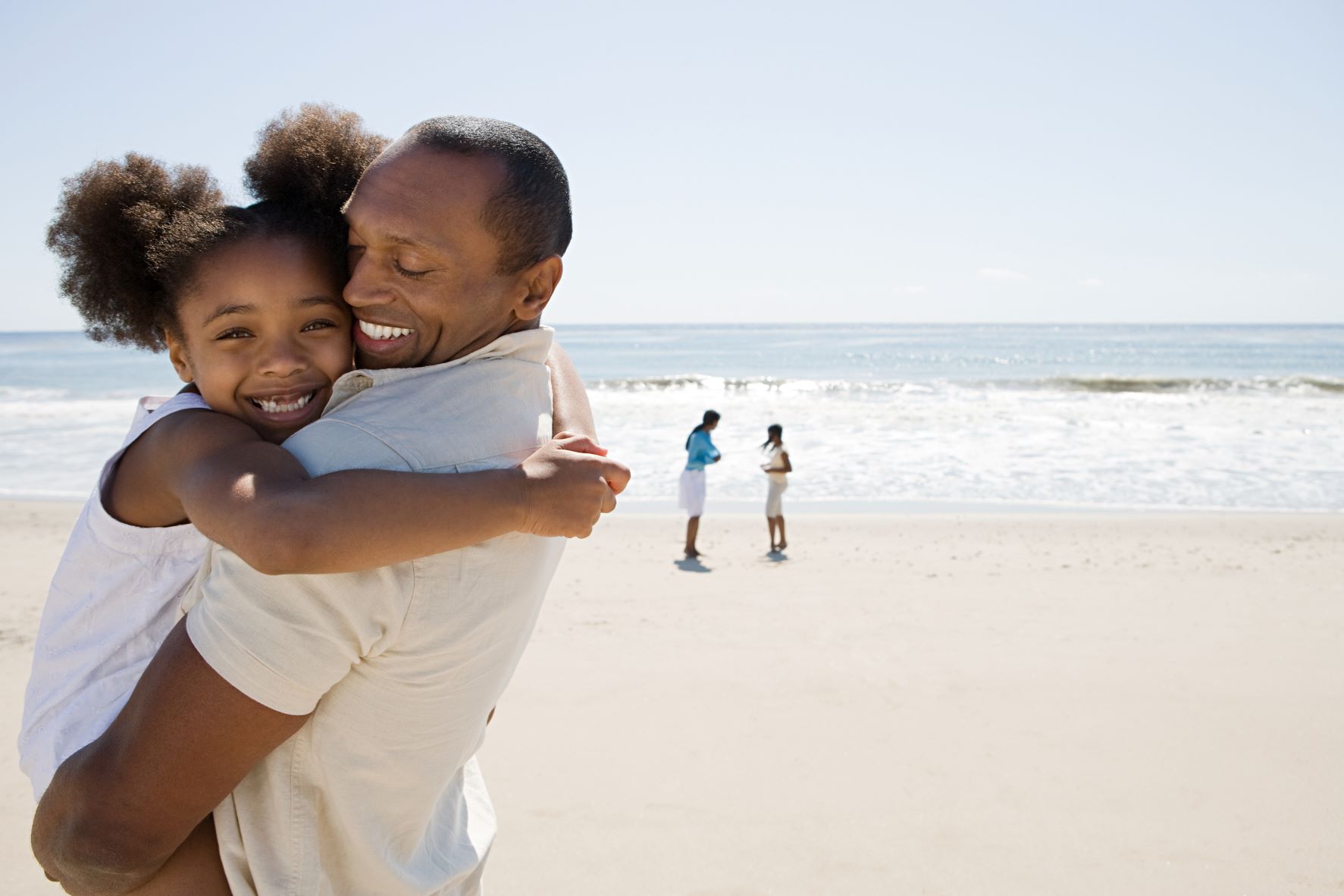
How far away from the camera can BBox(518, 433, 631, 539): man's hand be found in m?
1.41

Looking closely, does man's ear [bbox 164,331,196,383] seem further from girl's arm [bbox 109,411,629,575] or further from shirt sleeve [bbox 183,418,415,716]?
shirt sleeve [bbox 183,418,415,716]

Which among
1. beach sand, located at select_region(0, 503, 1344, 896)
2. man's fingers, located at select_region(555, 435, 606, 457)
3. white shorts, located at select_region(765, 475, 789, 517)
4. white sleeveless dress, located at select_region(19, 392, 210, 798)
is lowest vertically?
beach sand, located at select_region(0, 503, 1344, 896)

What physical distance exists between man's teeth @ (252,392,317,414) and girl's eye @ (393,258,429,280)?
1.08 feet

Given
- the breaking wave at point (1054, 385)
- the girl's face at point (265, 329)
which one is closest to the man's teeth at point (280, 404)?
the girl's face at point (265, 329)

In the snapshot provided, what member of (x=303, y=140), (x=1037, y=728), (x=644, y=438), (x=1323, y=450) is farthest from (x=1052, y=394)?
(x=303, y=140)

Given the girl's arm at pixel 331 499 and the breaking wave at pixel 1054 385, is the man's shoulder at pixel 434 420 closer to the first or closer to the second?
the girl's arm at pixel 331 499

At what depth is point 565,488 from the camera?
147 centimetres

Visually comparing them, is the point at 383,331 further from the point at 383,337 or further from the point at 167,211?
the point at 167,211

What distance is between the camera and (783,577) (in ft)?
32.8

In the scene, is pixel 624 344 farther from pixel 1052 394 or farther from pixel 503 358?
pixel 503 358

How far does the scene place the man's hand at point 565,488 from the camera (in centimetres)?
141

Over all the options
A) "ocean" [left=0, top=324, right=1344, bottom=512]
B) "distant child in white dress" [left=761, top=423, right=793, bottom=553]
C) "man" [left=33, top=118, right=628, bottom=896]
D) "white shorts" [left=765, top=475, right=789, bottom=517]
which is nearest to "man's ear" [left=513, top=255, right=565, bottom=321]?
"man" [left=33, top=118, right=628, bottom=896]

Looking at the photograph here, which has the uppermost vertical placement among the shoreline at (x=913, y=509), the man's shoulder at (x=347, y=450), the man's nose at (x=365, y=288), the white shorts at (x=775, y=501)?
the man's nose at (x=365, y=288)

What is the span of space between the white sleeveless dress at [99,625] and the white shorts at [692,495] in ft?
31.8
